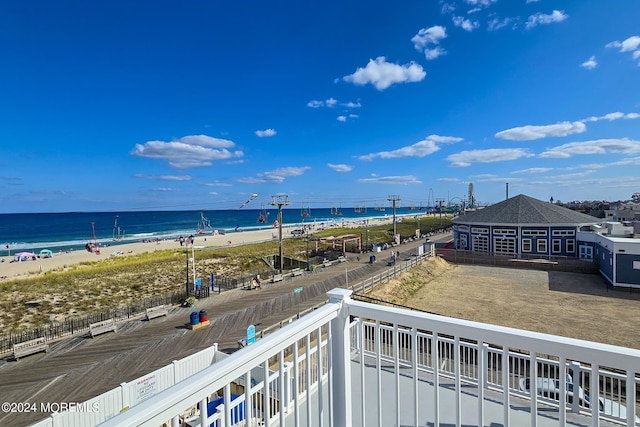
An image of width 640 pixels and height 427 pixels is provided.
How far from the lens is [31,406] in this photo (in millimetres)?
7500

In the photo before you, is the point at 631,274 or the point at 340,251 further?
the point at 340,251

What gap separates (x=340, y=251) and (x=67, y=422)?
83.7ft

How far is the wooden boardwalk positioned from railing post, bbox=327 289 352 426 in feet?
27.0

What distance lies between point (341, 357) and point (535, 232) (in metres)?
32.4

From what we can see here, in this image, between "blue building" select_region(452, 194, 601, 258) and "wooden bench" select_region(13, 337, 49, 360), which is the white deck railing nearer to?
"wooden bench" select_region(13, 337, 49, 360)

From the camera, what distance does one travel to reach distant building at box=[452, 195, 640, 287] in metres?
25.4

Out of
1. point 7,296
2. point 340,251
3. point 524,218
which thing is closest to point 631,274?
point 524,218

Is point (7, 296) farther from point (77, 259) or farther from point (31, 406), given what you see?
point (77, 259)

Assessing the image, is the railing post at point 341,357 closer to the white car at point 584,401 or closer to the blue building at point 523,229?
the white car at point 584,401

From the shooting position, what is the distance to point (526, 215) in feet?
96.5

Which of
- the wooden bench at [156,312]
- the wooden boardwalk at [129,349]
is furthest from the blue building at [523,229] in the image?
the wooden bench at [156,312]

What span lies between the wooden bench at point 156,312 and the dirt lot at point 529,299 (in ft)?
33.0

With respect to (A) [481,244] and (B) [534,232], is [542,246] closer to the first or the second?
(B) [534,232]

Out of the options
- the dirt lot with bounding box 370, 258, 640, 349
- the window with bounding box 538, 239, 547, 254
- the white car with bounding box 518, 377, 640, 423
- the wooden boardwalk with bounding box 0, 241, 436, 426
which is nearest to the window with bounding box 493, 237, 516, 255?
the window with bounding box 538, 239, 547, 254
